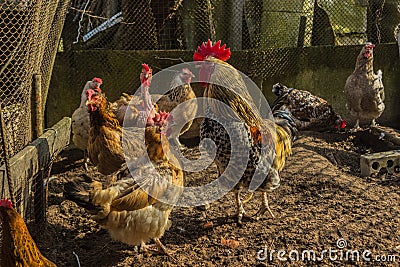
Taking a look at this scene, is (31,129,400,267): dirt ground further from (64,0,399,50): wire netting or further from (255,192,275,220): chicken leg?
(64,0,399,50): wire netting

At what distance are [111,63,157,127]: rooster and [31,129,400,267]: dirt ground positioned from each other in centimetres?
90

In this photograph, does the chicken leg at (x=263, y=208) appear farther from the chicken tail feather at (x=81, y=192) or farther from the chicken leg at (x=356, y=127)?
the chicken leg at (x=356, y=127)

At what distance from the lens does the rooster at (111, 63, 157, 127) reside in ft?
16.1

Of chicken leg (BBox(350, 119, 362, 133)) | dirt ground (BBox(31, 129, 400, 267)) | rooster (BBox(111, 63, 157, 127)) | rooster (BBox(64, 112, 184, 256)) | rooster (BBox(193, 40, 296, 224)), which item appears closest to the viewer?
rooster (BBox(64, 112, 184, 256))

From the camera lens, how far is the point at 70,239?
3.56 meters

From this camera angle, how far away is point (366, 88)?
6.58 metres

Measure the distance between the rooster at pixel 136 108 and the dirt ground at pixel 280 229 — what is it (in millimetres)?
903

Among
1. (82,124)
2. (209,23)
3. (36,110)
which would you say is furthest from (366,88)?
(36,110)

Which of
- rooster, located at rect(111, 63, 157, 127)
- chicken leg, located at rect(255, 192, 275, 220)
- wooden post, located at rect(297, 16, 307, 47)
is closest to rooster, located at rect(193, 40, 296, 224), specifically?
chicken leg, located at rect(255, 192, 275, 220)

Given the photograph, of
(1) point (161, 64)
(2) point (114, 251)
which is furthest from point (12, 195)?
(1) point (161, 64)

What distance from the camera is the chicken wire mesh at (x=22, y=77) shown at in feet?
9.55

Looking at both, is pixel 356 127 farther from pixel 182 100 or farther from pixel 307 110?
pixel 182 100

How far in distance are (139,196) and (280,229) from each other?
1.34 m

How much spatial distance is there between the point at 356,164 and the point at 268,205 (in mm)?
1873
